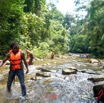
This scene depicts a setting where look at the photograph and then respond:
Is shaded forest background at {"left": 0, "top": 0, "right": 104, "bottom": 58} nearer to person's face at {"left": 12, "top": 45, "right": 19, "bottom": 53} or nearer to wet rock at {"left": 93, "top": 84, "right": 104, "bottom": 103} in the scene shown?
person's face at {"left": 12, "top": 45, "right": 19, "bottom": 53}

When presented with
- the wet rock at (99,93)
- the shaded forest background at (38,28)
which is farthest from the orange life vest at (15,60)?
the shaded forest background at (38,28)

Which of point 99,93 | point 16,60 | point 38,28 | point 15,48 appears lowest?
point 99,93

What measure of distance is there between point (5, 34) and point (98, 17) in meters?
19.0

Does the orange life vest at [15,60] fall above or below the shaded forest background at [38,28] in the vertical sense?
below

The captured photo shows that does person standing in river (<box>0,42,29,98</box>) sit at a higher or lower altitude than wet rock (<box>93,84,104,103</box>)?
higher

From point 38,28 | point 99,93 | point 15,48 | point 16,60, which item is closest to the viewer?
point 99,93

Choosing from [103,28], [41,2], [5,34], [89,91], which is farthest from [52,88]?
[103,28]

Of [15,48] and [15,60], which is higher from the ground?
[15,48]

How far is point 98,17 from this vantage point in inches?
1339

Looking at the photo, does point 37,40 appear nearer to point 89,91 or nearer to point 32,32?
point 32,32

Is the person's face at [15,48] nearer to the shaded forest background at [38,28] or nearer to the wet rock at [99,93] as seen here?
the wet rock at [99,93]

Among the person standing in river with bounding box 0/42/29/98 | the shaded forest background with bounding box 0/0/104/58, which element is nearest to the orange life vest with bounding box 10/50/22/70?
the person standing in river with bounding box 0/42/29/98

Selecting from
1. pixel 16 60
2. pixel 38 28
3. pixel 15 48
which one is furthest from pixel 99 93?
pixel 38 28

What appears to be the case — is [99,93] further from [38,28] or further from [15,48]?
[38,28]
